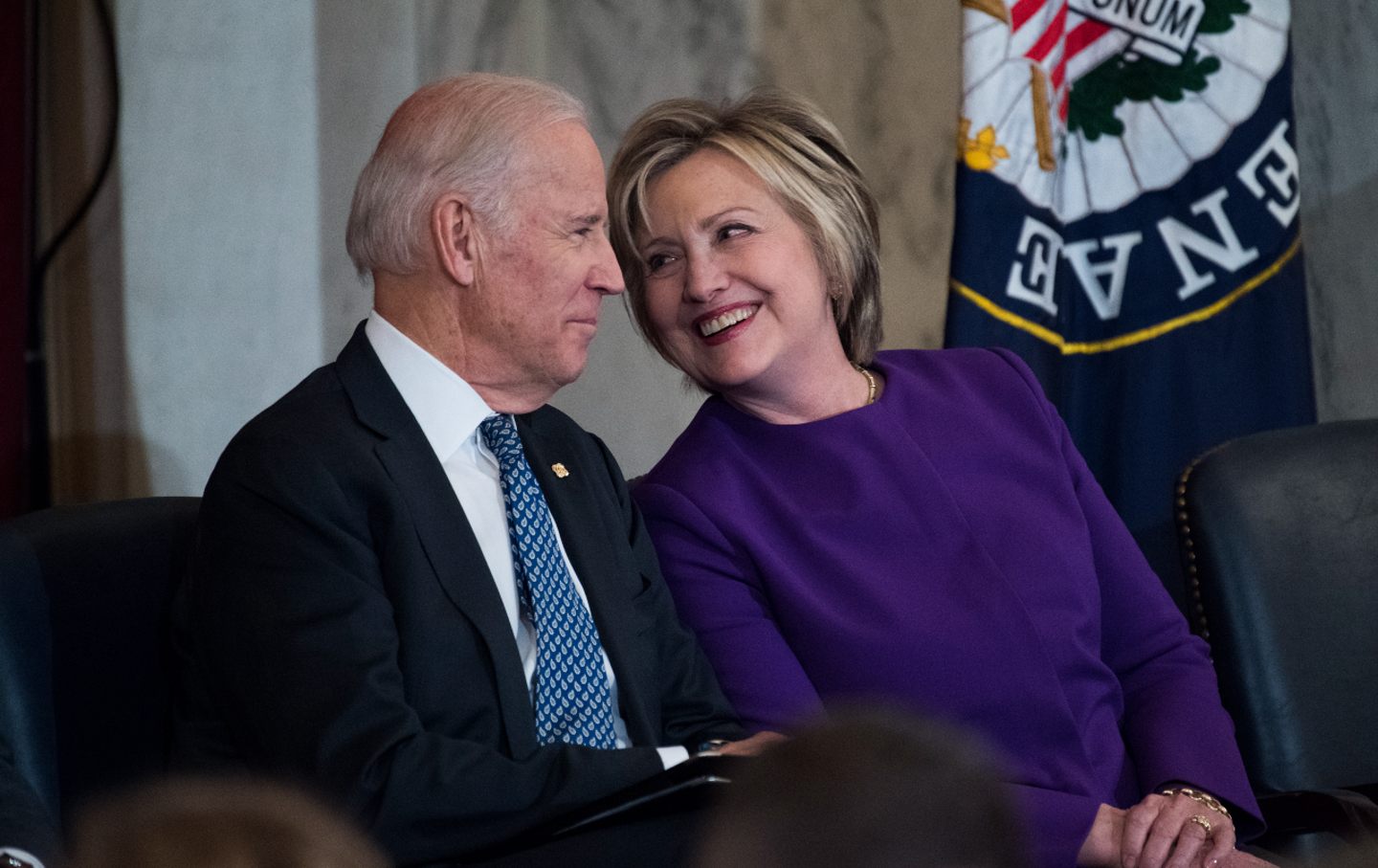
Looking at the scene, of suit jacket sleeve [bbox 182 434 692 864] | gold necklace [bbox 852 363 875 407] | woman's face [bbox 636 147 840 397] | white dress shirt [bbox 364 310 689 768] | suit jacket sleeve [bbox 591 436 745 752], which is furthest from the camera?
gold necklace [bbox 852 363 875 407]

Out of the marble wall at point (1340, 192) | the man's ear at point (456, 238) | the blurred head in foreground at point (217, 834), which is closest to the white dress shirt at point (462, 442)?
the man's ear at point (456, 238)

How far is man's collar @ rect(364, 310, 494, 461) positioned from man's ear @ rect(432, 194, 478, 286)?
0.10 metres

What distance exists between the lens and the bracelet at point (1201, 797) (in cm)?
203

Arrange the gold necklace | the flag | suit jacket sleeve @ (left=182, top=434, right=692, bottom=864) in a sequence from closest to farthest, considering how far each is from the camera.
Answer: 1. suit jacket sleeve @ (left=182, top=434, right=692, bottom=864)
2. the gold necklace
3. the flag

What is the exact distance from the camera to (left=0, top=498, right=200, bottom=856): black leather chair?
5.62ft

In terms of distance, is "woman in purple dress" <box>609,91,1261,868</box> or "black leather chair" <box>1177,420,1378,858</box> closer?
"woman in purple dress" <box>609,91,1261,868</box>

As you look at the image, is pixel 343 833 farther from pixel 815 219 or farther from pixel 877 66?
pixel 877 66

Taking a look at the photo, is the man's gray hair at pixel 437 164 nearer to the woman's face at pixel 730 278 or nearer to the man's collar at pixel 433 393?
the man's collar at pixel 433 393

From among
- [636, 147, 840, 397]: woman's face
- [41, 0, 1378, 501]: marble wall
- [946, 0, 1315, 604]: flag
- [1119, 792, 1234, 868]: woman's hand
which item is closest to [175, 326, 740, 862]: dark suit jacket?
[636, 147, 840, 397]: woman's face

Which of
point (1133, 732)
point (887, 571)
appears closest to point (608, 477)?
point (887, 571)

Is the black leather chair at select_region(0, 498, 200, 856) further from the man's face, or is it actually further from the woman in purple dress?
the woman in purple dress

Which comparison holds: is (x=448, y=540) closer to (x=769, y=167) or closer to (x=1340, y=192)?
(x=769, y=167)

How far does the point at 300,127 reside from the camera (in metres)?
2.83

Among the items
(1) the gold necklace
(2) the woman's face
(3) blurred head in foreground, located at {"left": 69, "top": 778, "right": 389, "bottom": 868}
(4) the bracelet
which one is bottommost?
(4) the bracelet
